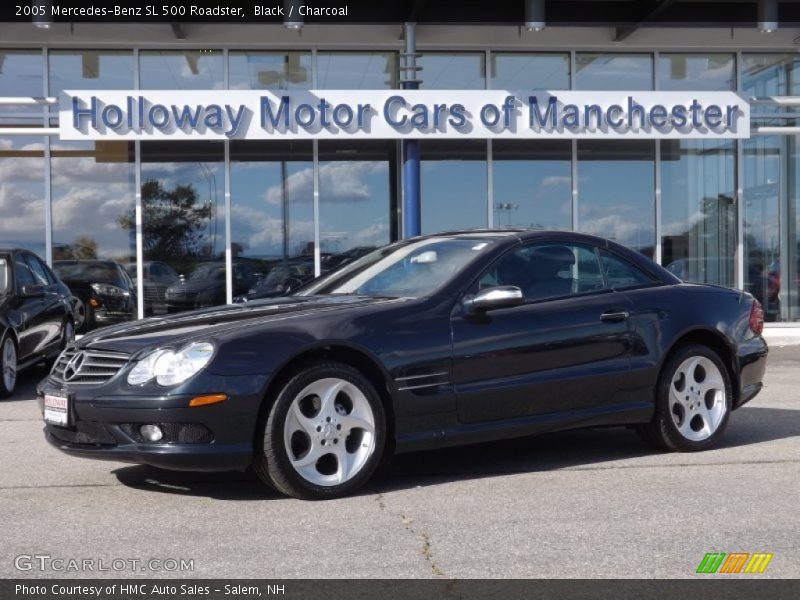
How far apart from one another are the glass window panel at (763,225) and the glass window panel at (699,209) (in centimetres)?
25

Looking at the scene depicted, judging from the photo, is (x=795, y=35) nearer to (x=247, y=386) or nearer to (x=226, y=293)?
(x=226, y=293)

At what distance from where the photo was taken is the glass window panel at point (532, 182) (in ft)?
55.8

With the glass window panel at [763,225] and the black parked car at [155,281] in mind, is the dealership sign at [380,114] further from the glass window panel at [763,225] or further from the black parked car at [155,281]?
the black parked car at [155,281]

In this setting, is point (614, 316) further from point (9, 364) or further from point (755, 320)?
point (9, 364)

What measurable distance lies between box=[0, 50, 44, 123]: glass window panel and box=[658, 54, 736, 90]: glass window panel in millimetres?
9726

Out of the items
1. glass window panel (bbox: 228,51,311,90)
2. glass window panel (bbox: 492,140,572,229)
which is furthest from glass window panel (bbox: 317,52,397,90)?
glass window panel (bbox: 492,140,572,229)

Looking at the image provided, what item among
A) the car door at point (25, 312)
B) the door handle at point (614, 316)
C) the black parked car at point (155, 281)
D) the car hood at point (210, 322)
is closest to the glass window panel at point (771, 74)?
the black parked car at point (155, 281)

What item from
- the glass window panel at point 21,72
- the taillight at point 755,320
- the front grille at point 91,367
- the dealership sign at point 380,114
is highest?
the glass window panel at point 21,72

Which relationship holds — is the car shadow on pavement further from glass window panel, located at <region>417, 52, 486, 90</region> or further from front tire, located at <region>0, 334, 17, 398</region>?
glass window panel, located at <region>417, 52, 486, 90</region>

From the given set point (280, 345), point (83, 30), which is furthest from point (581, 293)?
point (83, 30)

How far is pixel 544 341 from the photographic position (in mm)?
6348

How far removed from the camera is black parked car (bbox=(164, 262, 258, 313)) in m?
16.3
